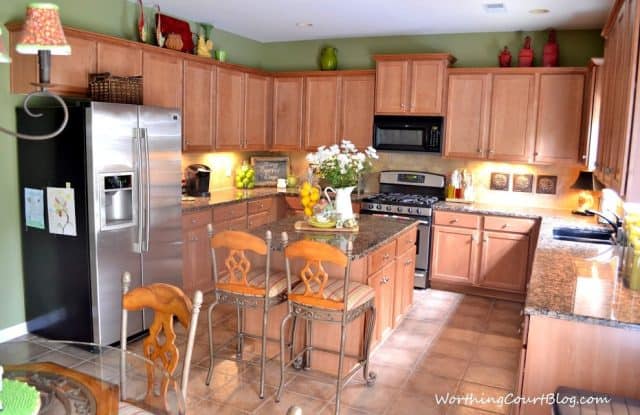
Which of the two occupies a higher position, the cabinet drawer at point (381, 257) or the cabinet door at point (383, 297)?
the cabinet drawer at point (381, 257)

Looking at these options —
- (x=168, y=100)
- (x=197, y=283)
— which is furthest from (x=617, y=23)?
(x=197, y=283)

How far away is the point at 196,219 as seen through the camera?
486 centimetres

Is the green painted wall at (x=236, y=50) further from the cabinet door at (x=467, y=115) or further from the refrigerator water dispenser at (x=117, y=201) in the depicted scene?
the refrigerator water dispenser at (x=117, y=201)

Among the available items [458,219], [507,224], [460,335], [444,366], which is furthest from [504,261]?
[444,366]

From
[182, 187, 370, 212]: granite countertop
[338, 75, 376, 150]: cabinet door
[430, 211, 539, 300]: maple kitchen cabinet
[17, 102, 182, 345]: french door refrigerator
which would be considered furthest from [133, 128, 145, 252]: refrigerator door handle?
[430, 211, 539, 300]: maple kitchen cabinet

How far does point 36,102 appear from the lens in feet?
13.1

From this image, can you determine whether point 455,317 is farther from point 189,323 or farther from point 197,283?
point 189,323

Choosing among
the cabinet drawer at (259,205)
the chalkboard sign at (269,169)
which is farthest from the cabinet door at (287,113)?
the cabinet drawer at (259,205)

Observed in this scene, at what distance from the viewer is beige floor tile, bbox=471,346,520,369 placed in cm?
377

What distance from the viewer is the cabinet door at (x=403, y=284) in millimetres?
4184

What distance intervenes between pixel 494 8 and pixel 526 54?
2.97 feet

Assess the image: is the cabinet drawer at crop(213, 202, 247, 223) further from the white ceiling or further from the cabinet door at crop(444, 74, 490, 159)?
the cabinet door at crop(444, 74, 490, 159)

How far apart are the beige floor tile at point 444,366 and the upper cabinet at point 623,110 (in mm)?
1570

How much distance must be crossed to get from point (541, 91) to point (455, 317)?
2.38 metres
